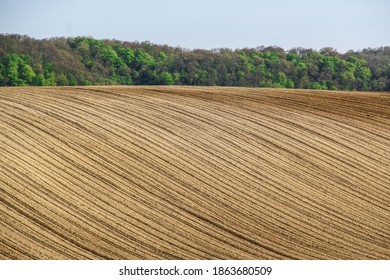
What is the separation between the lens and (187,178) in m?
15.7

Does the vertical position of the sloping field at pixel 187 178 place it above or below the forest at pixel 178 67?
below

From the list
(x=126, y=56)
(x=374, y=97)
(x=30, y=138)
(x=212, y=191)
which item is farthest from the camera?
(x=126, y=56)

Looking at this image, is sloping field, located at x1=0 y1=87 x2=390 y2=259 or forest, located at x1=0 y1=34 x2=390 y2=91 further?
forest, located at x1=0 y1=34 x2=390 y2=91

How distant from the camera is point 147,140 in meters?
17.1

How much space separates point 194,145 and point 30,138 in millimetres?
3579

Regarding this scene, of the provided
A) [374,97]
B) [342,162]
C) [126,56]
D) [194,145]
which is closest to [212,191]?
[194,145]

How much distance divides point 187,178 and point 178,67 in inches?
497

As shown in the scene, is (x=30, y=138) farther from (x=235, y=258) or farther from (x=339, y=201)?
(x=339, y=201)

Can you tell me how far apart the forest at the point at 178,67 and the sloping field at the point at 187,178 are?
22.1 feet

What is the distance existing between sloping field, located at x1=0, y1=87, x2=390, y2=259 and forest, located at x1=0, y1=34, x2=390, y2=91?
6751 mm

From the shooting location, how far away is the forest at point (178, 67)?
89.0ft

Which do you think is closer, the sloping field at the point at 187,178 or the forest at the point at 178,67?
the sloping field at the point at 187,178

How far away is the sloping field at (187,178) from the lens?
1355 centimetres

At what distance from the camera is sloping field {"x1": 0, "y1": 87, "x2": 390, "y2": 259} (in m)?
13.5
